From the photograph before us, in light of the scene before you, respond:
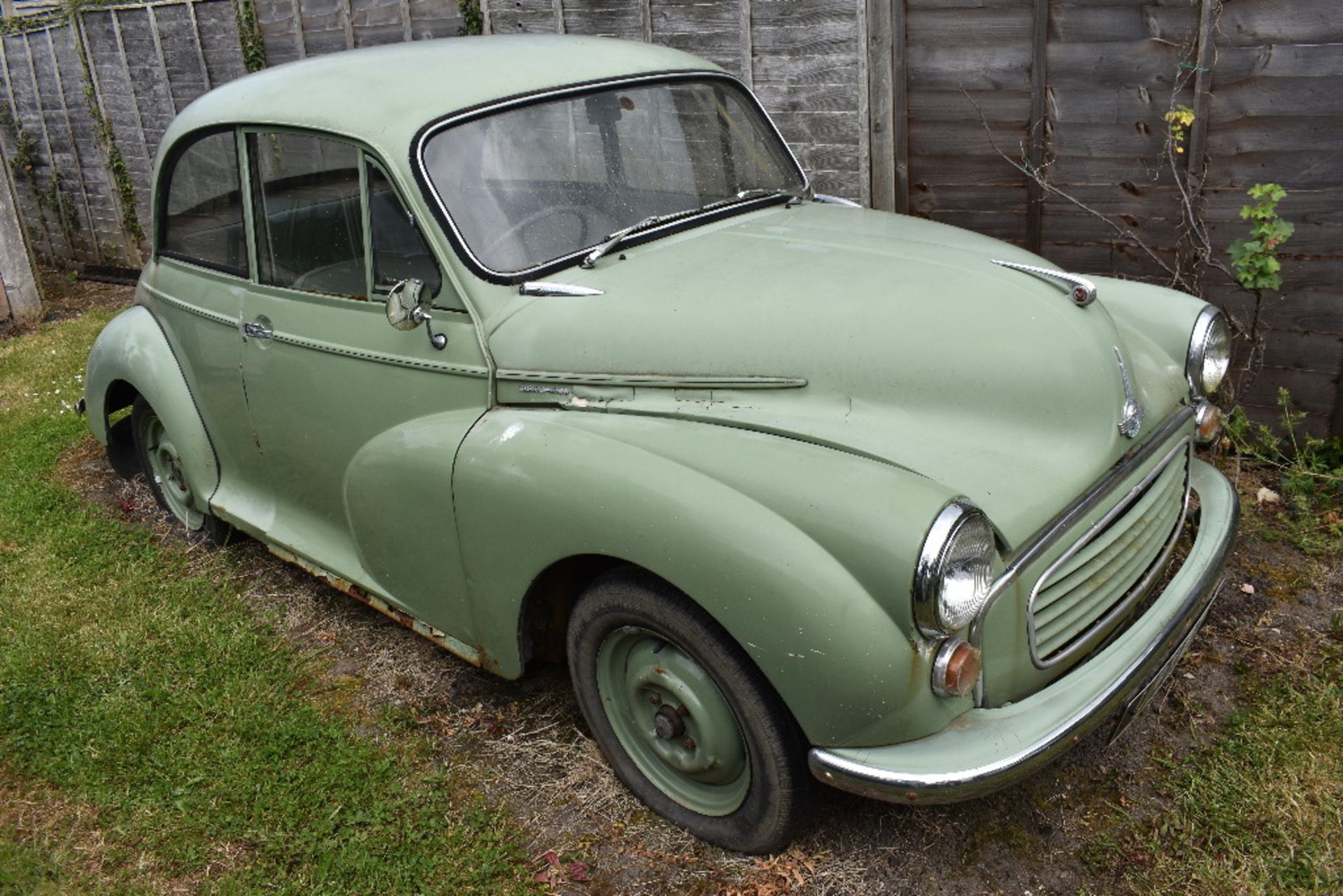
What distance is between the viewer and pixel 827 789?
293 centimetres

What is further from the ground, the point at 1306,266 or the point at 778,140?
the point at 778,140

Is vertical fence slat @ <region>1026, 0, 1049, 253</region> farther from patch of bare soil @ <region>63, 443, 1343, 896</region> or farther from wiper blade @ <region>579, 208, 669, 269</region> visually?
wiper blade @ <region>579, 208, 669, 269</region>

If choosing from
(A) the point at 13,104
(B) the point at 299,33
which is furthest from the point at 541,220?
(A) the point at 13,104

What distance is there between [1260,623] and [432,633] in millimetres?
2595

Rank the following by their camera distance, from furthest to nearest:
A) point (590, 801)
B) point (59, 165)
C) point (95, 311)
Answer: point (59, 165)
point (95, 311)
point (590, 801)

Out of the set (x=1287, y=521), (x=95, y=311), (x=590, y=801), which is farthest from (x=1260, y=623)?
(x=95, y=311)

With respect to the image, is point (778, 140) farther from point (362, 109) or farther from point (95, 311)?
point (95, 311)

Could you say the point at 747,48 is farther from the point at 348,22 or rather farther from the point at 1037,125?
the point at 348,22

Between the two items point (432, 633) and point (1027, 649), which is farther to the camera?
point (432, 633)

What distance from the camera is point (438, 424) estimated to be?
312 centimetres

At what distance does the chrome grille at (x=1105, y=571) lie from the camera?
2.53m

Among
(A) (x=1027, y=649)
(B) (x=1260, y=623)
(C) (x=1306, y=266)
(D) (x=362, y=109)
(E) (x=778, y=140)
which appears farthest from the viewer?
(C) (x=1306, y=266)

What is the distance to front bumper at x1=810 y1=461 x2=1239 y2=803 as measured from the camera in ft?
7.66

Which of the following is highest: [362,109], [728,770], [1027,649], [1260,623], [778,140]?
[362,109]
